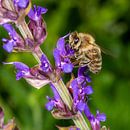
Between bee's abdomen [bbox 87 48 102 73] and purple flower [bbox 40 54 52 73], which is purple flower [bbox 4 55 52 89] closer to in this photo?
purple flower [bbox 40 54 52 73]

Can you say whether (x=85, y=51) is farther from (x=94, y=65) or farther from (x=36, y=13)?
(x=36, y=13)

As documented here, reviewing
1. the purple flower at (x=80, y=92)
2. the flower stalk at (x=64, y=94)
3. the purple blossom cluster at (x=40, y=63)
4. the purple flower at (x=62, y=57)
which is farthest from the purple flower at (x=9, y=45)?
the purple flower at (x=80, y=92)

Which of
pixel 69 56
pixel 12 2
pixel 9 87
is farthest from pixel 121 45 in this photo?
pixel 12 2

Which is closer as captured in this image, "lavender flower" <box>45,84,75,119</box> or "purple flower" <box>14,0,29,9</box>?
"purple flower" <box>14,0,29,9</box>

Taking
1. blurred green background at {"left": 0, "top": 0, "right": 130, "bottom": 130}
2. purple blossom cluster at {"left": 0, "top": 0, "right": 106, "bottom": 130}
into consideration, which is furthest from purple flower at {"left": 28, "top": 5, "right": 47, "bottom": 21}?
blurred green background at {"left": 0, "top": 0, "right": 130, "bottom": 130}

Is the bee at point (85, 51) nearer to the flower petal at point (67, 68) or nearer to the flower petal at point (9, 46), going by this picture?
the flower petal at point (67, 68)

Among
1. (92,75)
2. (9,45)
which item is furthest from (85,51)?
(92,75)

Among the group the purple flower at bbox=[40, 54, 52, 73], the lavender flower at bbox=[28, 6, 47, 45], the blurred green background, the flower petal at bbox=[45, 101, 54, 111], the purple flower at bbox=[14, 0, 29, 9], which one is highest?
the purple flower at bbox=[14, 0, 29, 9]
